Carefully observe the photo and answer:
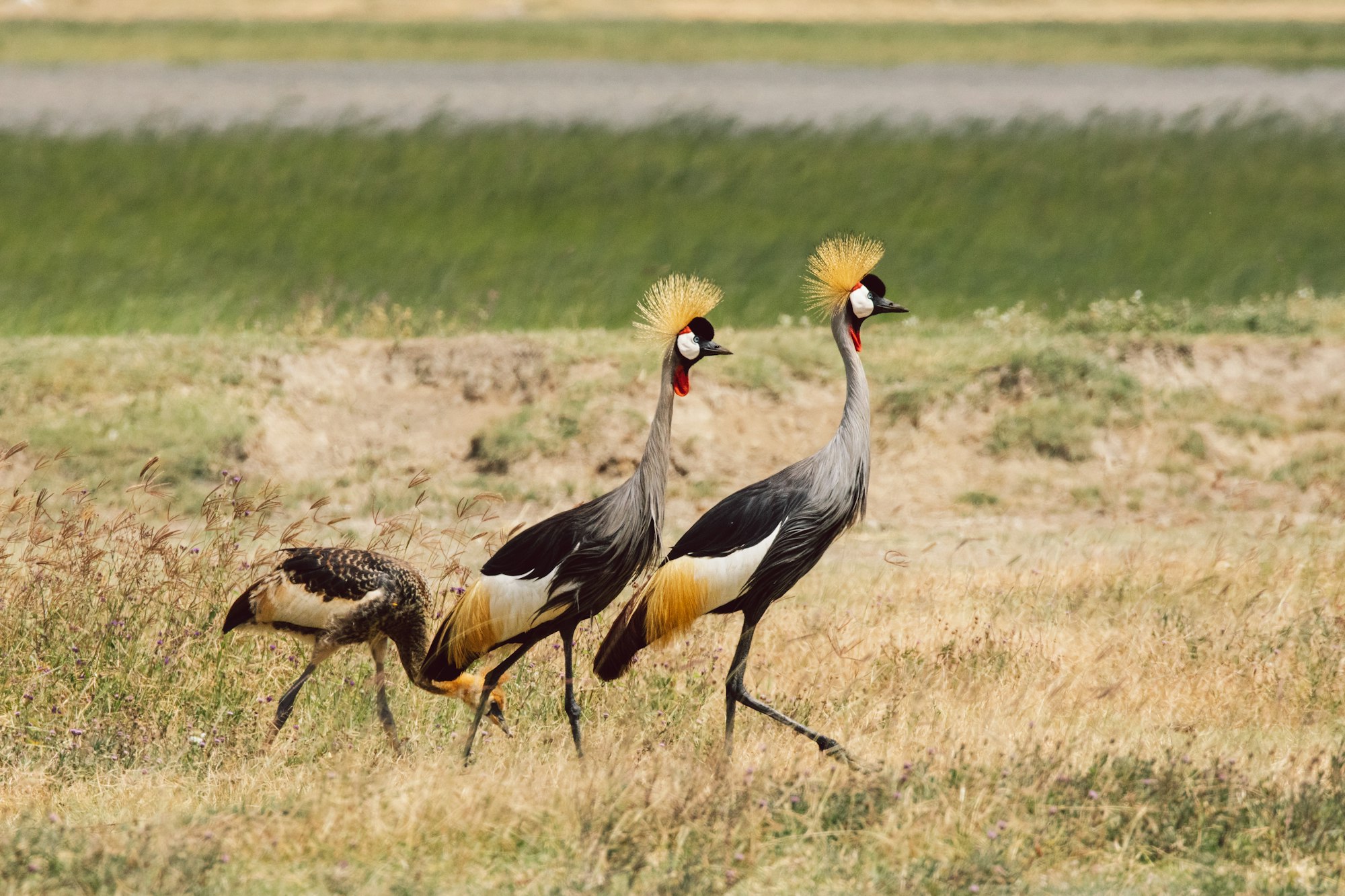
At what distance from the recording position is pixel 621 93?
1432 inches

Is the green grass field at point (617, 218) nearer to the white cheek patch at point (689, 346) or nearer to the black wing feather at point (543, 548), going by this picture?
the black wing feather at point (543, 548)

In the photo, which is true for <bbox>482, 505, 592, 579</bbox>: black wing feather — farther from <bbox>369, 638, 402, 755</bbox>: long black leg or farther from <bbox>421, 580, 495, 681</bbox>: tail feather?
<bbox>369, 638, 402, 755</bbox>: long black leg

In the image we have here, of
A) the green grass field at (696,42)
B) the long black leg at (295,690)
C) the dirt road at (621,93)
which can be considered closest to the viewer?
the long black leg at (295,690)

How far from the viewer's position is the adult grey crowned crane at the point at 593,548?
6.67 metres

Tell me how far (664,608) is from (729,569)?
0.30 m

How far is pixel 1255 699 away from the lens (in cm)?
807

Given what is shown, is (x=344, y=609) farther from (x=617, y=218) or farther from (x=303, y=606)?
(x=617, y=218)

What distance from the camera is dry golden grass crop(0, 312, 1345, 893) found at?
5906mm

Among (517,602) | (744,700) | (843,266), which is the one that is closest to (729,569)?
(744,700)

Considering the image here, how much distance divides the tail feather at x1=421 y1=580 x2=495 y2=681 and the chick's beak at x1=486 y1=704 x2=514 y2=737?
23 cm

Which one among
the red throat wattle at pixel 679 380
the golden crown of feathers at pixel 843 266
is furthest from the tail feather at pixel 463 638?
the golden crown of feathers at pixel 843 266

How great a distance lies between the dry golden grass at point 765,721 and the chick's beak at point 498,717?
4.2 inches

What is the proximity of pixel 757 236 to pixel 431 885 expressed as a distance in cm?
1576

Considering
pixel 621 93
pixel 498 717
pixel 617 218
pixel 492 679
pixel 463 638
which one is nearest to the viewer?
pixel 463 638
